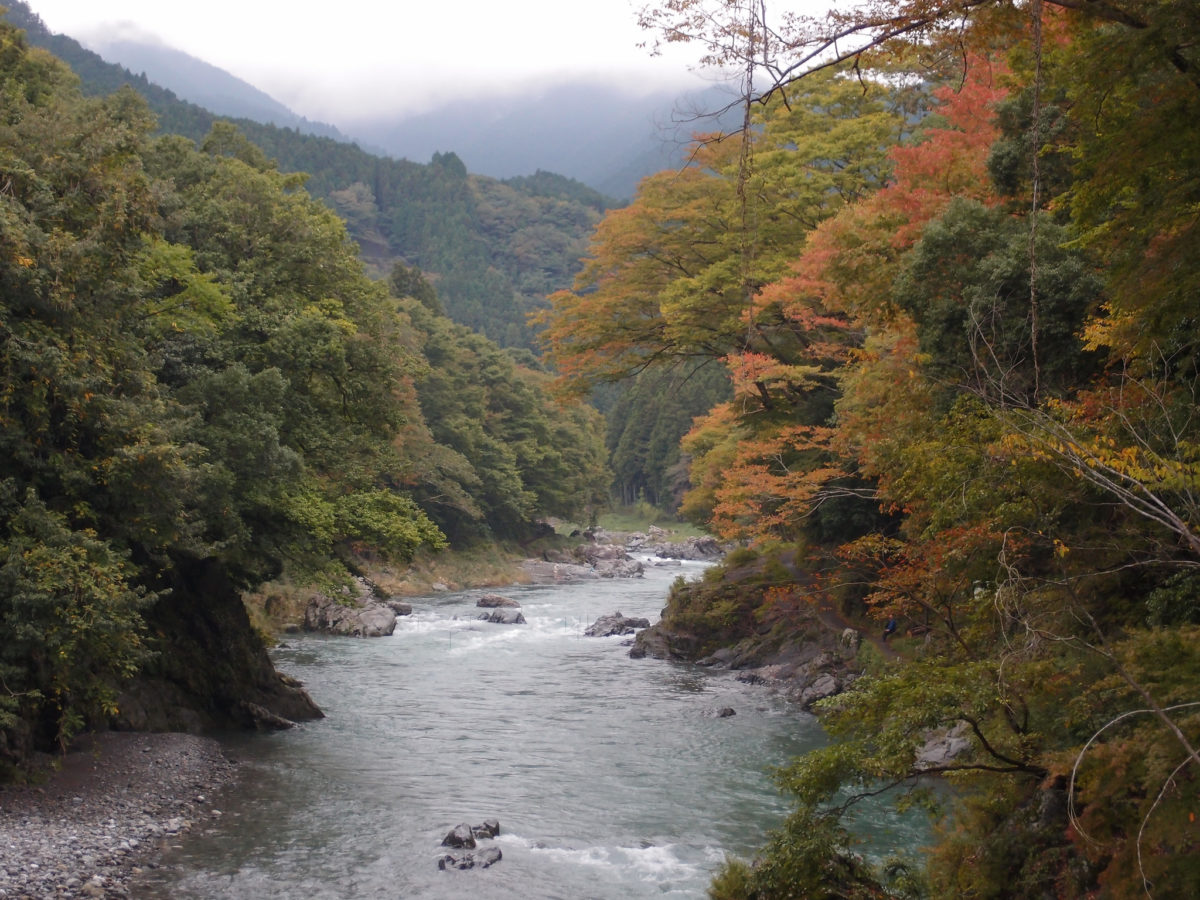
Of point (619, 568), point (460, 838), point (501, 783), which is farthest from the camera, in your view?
point (619, 568)

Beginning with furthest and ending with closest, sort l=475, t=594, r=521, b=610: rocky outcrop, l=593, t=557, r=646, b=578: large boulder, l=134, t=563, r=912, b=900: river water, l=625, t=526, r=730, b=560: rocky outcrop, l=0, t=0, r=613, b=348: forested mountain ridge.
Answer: l=0, t=0, r=613, b=348: forested mountain ridge
l=625, t=526, r=730, b=560: rocky outcrop
l=593, t=557, r=646, b=578: large boulder
l=475, t=594, r=521, b=610: rocky outcrop
l=134, t=563, r=912, b=900: river water

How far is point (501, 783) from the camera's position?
14.7 metres

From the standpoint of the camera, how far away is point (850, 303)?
16875 mm

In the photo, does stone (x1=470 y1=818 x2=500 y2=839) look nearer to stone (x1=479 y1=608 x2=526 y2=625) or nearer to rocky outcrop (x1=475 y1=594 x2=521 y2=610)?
stone (x1=479 y1=608 x2=526 y2=625)

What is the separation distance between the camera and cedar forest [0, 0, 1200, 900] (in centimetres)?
676

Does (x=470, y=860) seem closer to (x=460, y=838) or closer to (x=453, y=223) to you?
(x=460, y=838)

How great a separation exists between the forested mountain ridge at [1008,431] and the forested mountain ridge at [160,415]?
297 inches

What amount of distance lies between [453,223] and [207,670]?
15594 cm

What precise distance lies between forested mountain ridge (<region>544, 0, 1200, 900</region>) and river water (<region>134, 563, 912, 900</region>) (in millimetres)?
2035

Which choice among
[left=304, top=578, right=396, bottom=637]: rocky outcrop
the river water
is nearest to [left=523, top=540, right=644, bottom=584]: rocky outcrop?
[left=304, top=578, right=396, bottom=637]: rocky outcrop

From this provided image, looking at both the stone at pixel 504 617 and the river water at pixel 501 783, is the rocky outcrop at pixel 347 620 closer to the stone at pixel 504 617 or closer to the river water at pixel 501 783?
the river water at pixel 501 783

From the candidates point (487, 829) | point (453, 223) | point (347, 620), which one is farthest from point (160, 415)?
point (453, 223)

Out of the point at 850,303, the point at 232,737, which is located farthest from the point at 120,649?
the point at 850,303

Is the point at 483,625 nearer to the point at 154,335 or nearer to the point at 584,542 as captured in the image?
the point at 154,335
